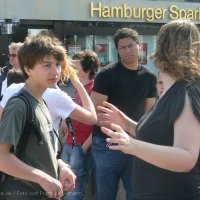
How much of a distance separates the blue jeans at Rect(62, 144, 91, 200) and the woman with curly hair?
2063 millimetres

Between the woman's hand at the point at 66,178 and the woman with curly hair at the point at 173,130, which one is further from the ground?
the woman with curly hair at the point at 173,130

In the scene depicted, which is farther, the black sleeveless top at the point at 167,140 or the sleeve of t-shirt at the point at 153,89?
the sleeve of t-shirt at the point at 153,89

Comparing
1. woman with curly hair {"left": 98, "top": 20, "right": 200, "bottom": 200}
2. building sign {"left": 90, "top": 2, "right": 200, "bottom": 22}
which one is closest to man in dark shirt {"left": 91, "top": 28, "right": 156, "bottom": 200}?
woman with curly hair {"left": 98, "top": 20, "right": 200, "bottom": 200}

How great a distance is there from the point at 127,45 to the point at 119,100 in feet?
1.72

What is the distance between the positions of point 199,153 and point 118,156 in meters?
1.81

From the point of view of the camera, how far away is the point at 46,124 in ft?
8.16

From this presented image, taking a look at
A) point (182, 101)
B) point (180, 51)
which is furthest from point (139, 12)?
point (182, 101)

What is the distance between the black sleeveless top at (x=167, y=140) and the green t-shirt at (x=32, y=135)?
49 cm

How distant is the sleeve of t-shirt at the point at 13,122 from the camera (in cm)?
225

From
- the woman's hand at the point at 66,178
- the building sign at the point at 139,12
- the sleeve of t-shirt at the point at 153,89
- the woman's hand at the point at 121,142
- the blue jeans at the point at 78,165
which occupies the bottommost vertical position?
the blue jeans at the point at 78,165

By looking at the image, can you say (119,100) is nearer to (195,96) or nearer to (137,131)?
(137,131)

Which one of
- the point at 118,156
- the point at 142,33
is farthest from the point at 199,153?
the point at 142,33

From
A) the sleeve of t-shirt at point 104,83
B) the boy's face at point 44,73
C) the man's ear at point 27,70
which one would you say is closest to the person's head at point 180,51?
the boy's face at point 44,73

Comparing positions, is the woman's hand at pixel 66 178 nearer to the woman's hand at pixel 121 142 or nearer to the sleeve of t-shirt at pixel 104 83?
the woman's hand at pixel 121 142
